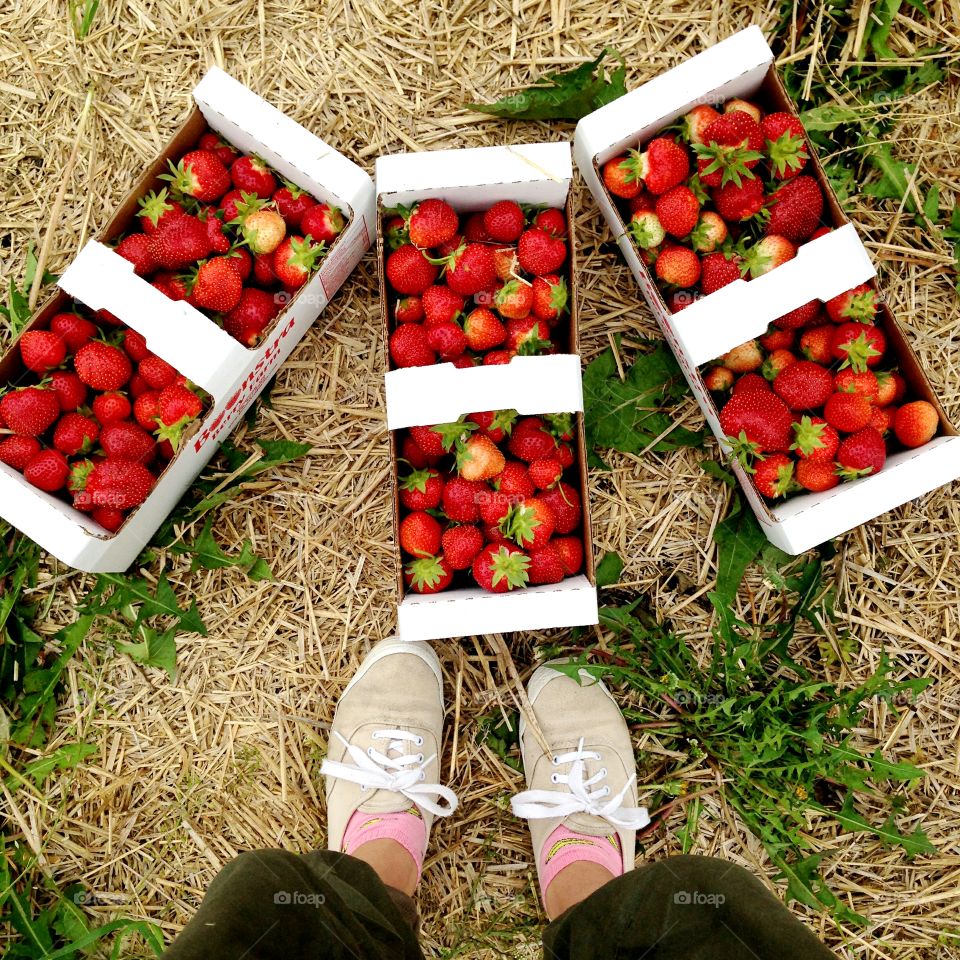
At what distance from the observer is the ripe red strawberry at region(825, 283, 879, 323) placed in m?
1.41

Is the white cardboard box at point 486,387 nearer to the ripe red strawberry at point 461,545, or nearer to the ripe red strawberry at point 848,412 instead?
the ripe red strawberry at point 461,545

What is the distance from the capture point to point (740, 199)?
1407mm

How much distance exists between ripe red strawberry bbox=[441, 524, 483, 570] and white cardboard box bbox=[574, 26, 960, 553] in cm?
52

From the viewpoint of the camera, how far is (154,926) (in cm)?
167

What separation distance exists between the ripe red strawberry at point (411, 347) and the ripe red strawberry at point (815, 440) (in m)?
0.69

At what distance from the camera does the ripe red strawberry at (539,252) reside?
4.54 feet

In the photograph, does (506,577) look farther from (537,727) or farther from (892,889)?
(892,889)

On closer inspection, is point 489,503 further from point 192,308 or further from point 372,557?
point 192,308

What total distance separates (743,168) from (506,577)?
85 cm

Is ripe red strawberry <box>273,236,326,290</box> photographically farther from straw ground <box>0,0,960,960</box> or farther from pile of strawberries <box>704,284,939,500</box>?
pile of strawberries <box>704,284,939,500</box>

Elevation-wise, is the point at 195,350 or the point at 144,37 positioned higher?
the point at 144,37

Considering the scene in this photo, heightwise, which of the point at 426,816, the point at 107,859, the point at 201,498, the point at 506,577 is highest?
the point at 201,498

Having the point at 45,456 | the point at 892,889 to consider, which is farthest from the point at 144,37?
the point at 892,889
